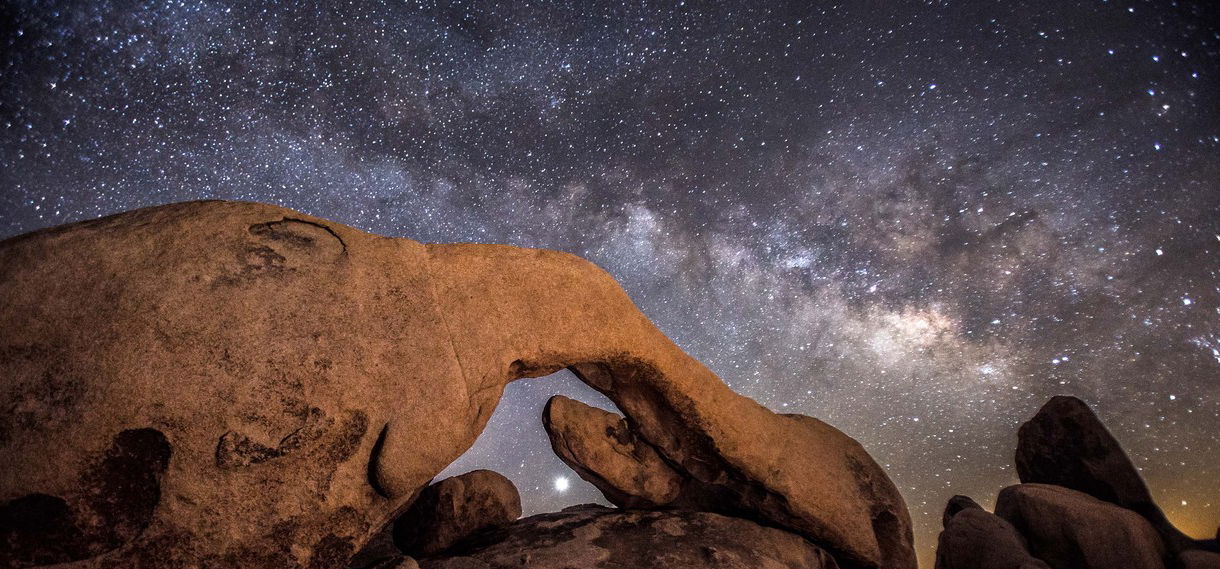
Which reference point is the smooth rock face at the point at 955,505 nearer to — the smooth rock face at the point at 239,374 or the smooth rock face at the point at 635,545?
the smooth rock face at the point at 635,545

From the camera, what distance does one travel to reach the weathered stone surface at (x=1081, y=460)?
6.26 meters

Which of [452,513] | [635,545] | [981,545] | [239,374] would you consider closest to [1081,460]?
[981,545]

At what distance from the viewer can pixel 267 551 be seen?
8.81ft

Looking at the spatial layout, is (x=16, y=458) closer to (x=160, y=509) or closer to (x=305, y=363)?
(x=160, y=509)

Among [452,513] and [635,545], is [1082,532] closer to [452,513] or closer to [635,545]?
[635,545]

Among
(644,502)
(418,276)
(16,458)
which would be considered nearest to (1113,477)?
(644,502)

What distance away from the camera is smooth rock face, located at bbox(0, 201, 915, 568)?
2.44 m

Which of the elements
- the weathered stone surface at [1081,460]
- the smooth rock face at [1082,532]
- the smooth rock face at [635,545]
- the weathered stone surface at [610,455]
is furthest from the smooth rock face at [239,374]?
the weathered stone surface at [1081,460]

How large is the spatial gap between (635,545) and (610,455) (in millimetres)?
794

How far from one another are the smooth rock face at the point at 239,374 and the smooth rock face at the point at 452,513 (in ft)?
3.94

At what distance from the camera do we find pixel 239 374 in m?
2.74

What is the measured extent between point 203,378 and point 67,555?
2.96 ft

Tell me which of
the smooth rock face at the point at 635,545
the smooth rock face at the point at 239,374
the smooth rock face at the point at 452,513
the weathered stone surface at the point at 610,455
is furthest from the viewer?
the weathered stone surface at the point at 610,455

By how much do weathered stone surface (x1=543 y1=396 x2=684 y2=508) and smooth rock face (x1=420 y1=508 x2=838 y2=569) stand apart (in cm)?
21
